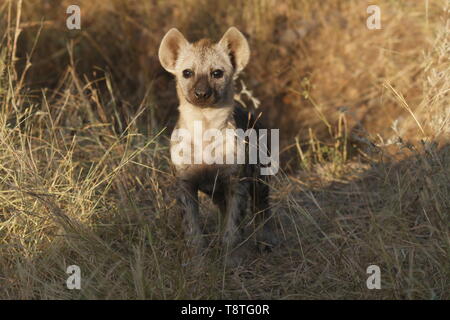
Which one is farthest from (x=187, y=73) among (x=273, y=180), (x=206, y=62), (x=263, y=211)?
(x=273, y=180)

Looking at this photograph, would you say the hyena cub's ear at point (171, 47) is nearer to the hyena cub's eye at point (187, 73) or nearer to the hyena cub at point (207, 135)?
the hyena cub at point (207, 135)

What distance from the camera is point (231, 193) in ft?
16.5

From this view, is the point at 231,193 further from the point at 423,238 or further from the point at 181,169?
the point at 423,238

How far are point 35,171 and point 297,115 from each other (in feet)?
12.3

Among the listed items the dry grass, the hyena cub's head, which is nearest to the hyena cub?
the hyena cub's head

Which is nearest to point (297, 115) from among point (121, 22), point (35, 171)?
point (121, 22)

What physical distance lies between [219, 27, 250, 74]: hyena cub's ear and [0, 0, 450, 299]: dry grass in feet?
2.97

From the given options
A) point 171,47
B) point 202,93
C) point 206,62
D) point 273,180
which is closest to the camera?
point 202,93

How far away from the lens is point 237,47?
523 centimetres

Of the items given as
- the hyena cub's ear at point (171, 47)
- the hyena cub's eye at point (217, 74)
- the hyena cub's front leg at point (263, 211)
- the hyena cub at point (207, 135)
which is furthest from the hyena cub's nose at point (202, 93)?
the hyena cub's front leg at point (263, 211)

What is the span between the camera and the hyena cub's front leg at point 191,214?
4.79 meters

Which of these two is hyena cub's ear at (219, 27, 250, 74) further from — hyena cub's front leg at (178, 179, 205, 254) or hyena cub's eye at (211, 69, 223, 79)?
hyena cub's front leg at (178, 179, 205, 254)

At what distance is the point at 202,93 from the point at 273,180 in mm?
1778

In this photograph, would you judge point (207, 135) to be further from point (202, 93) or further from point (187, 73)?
point (187, 73)
